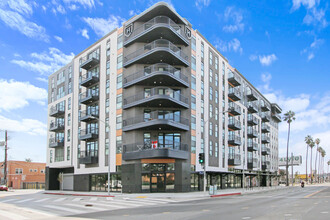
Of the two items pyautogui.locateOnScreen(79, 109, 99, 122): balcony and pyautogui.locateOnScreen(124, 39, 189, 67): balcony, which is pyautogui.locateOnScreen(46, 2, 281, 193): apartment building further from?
pyautogui.locateOnScreen(79, 109, 99, 122): balcony

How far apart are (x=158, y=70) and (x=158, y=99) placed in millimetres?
4331

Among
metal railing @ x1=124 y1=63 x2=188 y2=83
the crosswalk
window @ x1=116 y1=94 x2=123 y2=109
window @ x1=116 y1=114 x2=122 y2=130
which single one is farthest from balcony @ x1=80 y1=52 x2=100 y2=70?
the crosswalk

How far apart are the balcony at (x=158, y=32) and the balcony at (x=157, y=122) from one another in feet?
32.1

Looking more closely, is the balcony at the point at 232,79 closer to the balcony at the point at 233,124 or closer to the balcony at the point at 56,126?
the balcony at the point at 233,124

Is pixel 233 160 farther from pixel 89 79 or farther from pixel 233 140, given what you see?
pixel 89 79

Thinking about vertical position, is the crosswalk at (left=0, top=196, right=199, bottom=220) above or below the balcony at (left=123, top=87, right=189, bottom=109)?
below

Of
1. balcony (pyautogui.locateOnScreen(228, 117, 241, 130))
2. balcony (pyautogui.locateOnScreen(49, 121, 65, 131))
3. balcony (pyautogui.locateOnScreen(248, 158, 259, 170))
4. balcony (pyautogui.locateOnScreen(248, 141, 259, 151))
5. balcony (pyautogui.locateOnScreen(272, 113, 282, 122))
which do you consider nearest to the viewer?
balcony (pyautogui.locateOnScreen(228, 117, 241, 130))

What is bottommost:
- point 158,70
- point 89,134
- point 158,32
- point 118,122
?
point 89,134

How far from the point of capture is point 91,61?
156ft

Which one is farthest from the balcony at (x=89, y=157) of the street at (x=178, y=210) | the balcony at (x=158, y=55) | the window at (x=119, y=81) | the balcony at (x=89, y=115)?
the street at (x=178, y=210)

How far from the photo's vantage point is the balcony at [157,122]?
36.5 m

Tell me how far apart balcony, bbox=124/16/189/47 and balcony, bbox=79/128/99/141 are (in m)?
13.5

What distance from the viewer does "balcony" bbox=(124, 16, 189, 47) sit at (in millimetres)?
38688

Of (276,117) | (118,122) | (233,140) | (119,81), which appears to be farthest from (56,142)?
(276,117)
